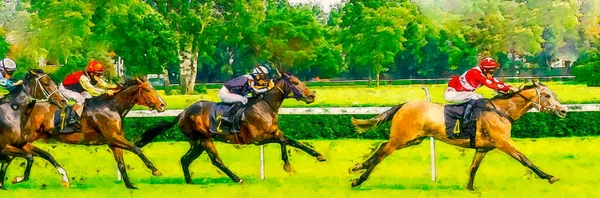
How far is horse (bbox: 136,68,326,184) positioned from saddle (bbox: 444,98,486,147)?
5.50ft

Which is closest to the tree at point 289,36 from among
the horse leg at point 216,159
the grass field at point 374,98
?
the grass field at point 374,98

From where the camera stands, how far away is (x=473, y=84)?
29.8 ft

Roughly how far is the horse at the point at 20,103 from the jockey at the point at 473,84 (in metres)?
4.17

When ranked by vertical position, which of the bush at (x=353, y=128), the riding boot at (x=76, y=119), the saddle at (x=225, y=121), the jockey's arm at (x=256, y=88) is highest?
the jockey's arm at (x=256, y=88)

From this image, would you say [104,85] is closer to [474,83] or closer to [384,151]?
[384,151]

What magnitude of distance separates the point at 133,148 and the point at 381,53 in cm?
4180

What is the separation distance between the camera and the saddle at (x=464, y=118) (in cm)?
876

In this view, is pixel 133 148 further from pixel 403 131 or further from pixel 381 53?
pixel 381 53

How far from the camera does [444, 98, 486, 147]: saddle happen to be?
876 cm

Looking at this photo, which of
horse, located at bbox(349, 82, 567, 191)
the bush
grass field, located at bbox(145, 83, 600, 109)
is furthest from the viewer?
grass field, located at bbox(145, 83, 600, 109)

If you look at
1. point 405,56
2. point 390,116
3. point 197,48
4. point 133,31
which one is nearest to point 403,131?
point 390,116

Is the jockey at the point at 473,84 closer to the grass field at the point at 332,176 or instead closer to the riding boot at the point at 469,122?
the riding boot at the point at 469,122

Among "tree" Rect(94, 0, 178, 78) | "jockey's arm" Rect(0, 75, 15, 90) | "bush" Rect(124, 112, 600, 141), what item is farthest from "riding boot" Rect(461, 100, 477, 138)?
"tree" Rect(94, 0, 178, 78)

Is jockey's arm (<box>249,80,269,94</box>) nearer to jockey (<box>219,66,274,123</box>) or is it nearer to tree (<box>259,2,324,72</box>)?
jockey (<box>219,66,274,123</box>)
